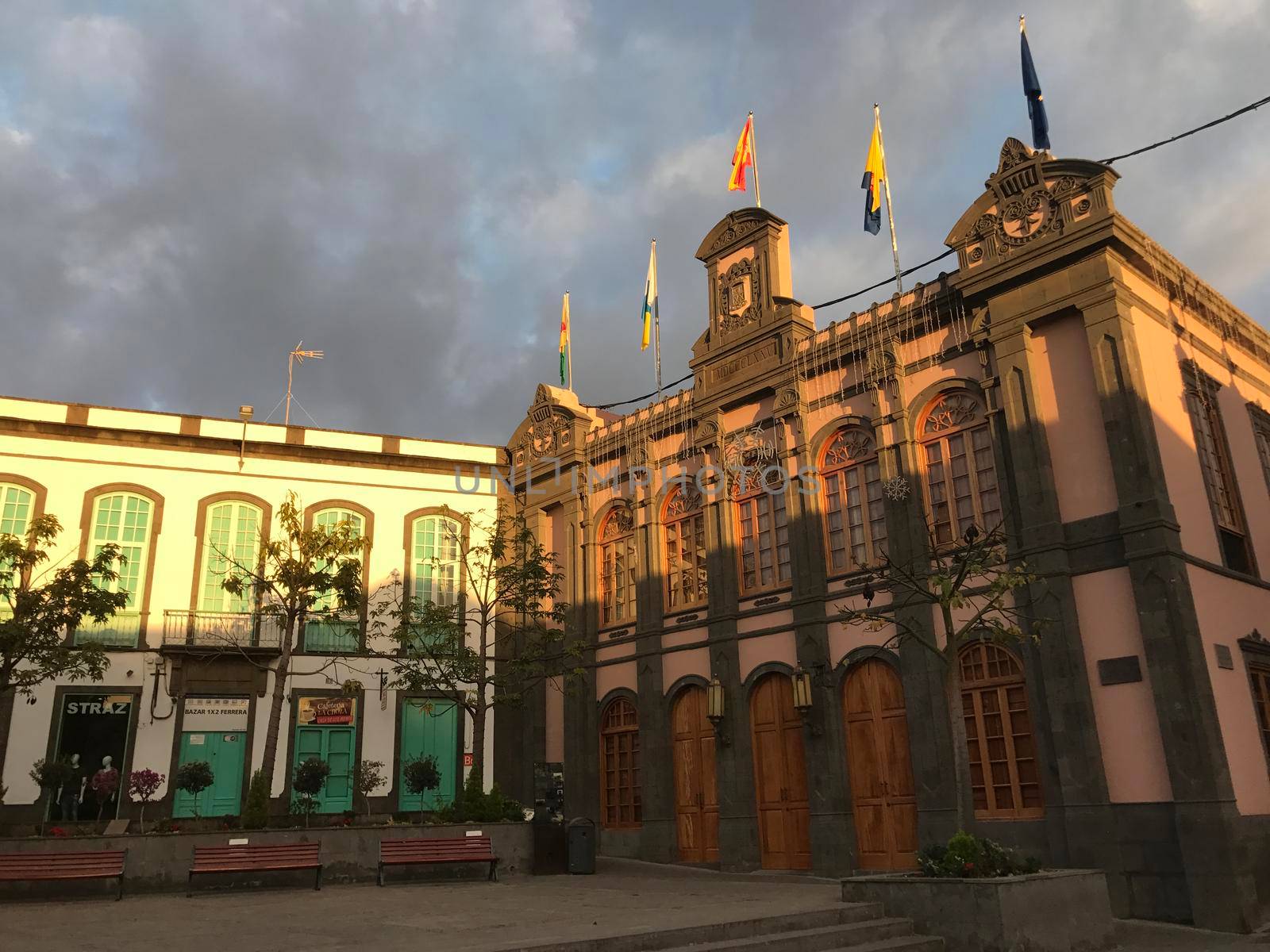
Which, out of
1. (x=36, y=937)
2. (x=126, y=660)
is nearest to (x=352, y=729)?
(x=126, y=660)

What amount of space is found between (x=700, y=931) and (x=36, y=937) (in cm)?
686

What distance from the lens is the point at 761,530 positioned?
20953 mm

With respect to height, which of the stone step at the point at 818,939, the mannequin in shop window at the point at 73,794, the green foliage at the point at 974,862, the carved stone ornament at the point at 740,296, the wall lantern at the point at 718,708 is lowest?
the stone step at the point at 818,939

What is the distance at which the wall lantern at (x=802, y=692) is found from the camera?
61.1 feet

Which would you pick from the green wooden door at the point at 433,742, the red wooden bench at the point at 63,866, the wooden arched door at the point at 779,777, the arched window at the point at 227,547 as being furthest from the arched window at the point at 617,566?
the red wooden bench at the point at 63,866

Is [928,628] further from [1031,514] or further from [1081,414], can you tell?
[1081,414]

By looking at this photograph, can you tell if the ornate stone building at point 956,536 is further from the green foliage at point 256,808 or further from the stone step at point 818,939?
the green foliage at point 256,808

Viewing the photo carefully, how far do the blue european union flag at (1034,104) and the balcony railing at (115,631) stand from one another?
20.8m

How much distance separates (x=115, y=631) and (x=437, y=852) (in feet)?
35.4

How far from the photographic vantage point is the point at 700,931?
33.8ft

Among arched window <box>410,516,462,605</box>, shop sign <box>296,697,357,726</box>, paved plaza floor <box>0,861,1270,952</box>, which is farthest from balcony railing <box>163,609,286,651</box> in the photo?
paved plaza floor <box>0,861,1270,952</box>

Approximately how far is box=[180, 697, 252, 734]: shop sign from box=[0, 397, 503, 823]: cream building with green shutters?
36 mm

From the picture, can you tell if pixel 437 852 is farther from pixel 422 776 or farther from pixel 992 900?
pixel 992 900

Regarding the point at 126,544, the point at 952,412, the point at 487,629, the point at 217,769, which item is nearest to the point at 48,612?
the point at 126,544
